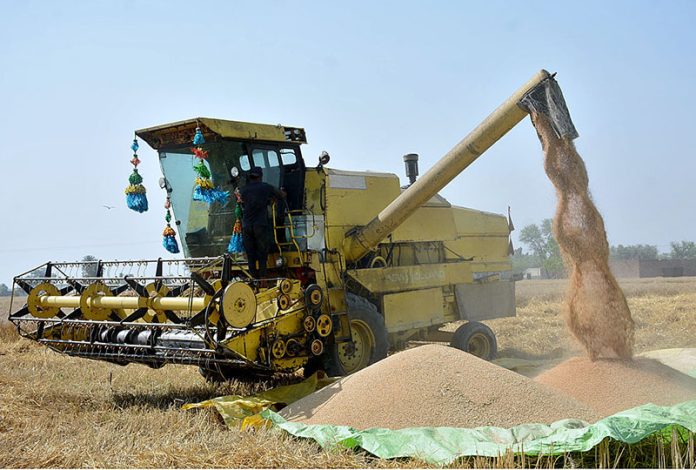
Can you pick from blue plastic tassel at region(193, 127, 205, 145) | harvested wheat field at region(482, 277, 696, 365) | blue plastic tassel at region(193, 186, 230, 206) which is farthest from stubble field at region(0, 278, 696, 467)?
blue plastic tassel at region(193, 127, 205, 145)

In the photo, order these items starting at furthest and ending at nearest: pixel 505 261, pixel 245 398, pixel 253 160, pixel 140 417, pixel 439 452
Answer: pixel 505 261 → pixel 253 160 → pixel 245 398 → pixel 140 417 → pixel 439 452

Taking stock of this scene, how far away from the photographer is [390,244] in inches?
325

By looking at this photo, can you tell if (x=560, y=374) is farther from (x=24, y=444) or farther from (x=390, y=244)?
(x=24, y=444)

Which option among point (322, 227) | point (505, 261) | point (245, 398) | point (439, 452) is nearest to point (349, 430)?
point (439, 452)

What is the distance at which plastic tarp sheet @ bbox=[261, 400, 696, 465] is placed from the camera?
374 cm

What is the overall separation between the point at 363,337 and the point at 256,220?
1.78 metres

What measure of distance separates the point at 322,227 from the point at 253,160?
1.04 metres

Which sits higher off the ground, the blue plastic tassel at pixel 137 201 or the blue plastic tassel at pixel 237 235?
the blue plastic tassel at pixel 137 201

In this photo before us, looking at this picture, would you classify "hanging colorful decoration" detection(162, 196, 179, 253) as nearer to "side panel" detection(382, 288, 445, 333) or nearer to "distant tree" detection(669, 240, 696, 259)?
"side panel" detection(382, 288, 445, 333)

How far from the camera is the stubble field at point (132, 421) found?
396 cm

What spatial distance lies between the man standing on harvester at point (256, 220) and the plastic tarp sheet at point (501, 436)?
2648 mm

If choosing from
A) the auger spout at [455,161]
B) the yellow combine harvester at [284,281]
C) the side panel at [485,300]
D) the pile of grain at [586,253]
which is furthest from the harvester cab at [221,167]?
the side panel at [485,300]

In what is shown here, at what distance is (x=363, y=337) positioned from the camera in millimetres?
7285

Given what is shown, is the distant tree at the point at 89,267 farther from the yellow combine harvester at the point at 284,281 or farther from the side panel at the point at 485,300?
the side panel at the point at 485,300
